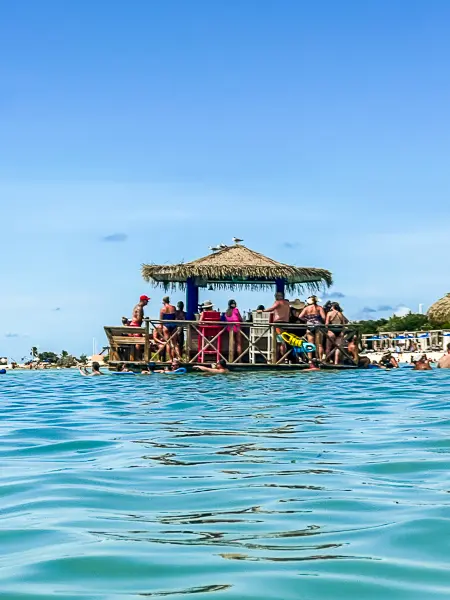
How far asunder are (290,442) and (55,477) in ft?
6.19

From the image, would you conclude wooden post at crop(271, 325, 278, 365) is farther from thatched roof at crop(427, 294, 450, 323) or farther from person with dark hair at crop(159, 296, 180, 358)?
thatched roof at crop(427, 294, 450, 323)

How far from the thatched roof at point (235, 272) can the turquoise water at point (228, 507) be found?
38.4 ft

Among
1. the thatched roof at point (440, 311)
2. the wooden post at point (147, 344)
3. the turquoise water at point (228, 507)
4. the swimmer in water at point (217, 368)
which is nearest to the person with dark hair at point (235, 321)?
the swimmer in water at point (217, 368)

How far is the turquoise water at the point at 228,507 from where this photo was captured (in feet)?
9.27

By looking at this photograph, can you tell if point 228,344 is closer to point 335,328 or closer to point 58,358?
point 335,328

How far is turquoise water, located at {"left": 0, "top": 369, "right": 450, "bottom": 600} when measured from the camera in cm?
282

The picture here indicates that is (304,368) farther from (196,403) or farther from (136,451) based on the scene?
(136,451)

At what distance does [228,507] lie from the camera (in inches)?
157

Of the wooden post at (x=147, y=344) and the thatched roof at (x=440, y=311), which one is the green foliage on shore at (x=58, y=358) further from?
the wooden post at (x=147, y=344)

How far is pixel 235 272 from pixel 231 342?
5.92ft

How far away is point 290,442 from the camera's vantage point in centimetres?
623

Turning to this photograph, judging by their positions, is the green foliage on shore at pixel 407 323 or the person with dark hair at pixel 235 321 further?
the green foliage on shore at pixel 407 323

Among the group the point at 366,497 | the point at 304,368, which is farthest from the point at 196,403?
the point at 304,368

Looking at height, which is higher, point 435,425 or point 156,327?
point 156,327
